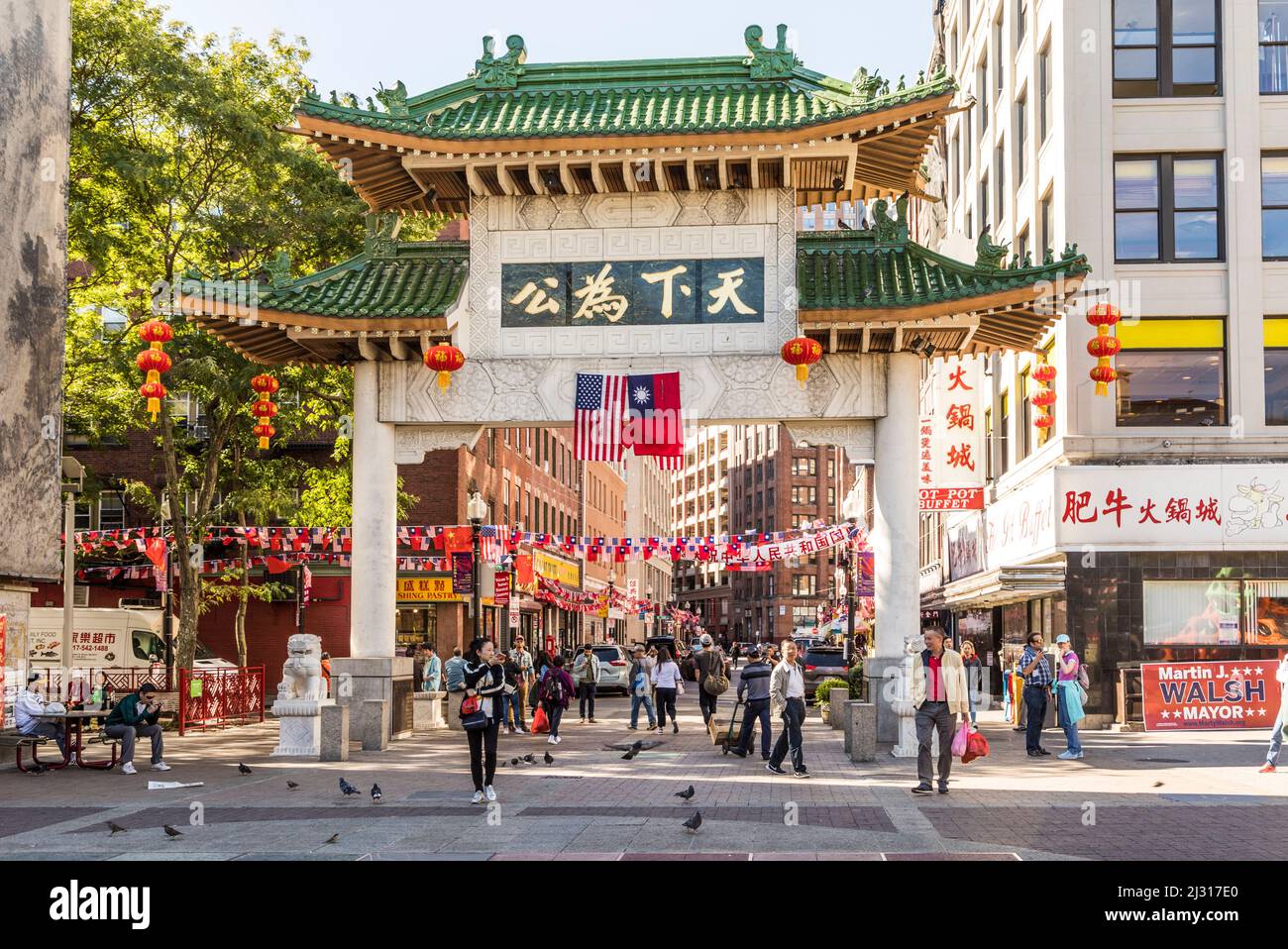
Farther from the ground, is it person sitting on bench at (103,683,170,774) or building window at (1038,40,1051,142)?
building window at (1038,40,1051,142)

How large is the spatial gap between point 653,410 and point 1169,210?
12.9 meters

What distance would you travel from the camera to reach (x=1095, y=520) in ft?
87.7

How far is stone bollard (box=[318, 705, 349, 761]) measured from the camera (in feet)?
69.9

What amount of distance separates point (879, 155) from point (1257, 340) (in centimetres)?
977

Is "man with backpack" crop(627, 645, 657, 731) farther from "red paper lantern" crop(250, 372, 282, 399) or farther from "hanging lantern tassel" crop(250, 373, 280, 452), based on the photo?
"red paper lantern" crop(250, 372, 282, 399)

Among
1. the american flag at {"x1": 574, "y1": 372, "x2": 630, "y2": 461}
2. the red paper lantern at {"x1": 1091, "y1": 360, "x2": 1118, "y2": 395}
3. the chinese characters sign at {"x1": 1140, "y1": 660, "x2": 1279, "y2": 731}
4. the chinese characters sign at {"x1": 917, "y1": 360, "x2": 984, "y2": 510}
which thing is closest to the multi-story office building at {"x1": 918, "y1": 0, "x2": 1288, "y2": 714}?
the chinese characters sign at {"x1": 1140, "y1": 660, "x2": 1279, "y2": 731}

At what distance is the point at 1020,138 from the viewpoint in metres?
33.7

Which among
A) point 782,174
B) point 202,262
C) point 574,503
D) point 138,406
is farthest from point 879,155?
point 574,503

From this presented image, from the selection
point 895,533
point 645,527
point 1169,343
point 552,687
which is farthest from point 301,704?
point 645,527

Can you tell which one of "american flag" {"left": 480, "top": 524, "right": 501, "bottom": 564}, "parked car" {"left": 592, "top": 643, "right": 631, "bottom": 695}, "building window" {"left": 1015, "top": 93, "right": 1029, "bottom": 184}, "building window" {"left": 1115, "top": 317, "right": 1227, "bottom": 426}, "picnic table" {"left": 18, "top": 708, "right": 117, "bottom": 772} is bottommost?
"parked car" {"left": 592, "top": 643, "right": 631, "bottom": 695}

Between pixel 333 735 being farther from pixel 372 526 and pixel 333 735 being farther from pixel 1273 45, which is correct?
pixel 1273 45

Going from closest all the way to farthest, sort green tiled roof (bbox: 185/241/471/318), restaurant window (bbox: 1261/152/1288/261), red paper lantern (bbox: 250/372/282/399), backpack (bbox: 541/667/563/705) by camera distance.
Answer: green tiled roof (bbox: 185/241/471/318)
red paper lantern (bbox: 250/372/282/399)
backpack (bbox: 541/667/563/705)
restaurant window (bbox: 1261/152/1288/261)

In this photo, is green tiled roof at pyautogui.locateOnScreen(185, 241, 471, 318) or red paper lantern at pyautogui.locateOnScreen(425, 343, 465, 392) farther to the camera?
green tiled roof at pyautogui.locateOnScreen(185, 241, 471, 318)

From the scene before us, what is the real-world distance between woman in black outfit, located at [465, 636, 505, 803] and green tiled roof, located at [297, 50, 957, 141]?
9.58m
